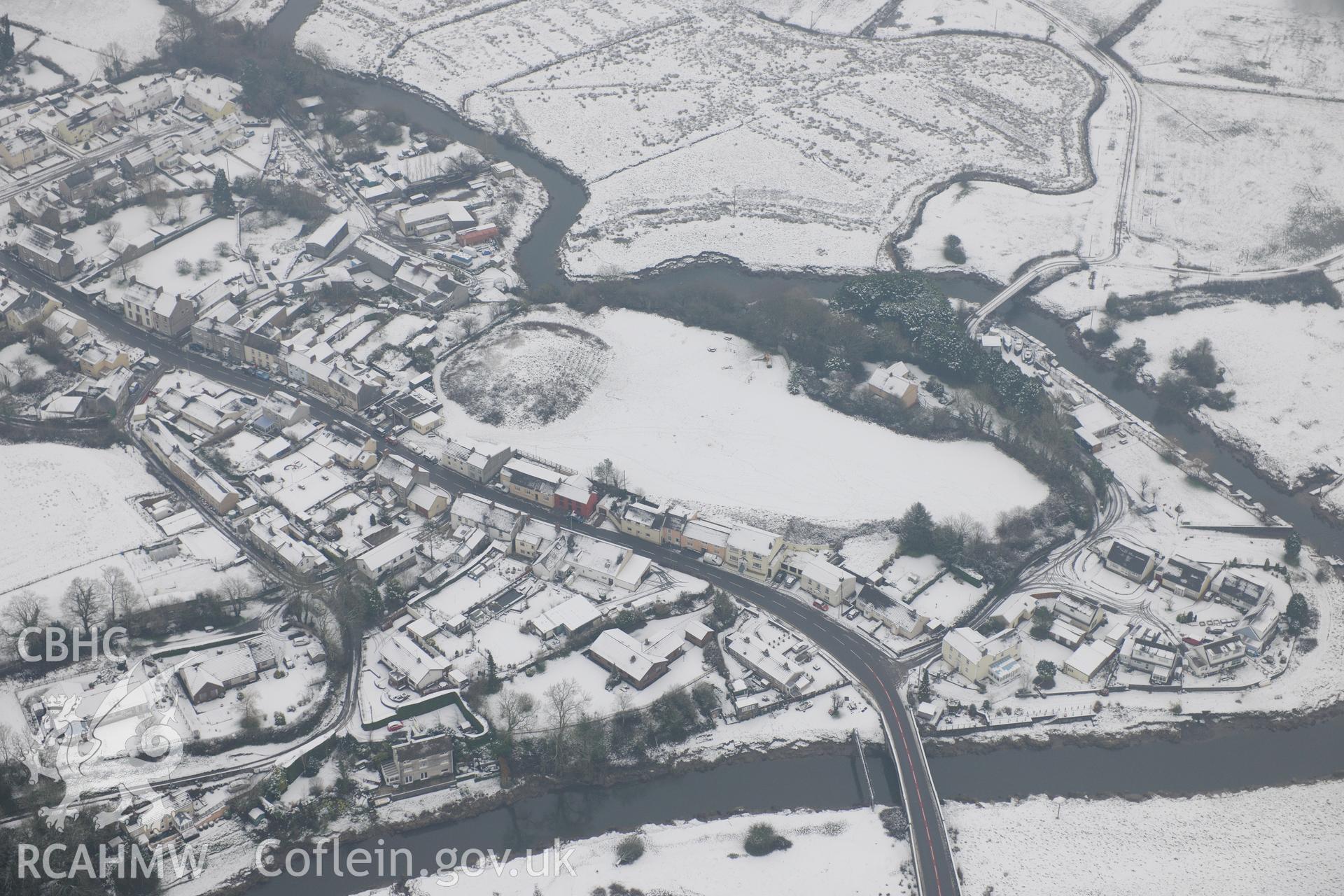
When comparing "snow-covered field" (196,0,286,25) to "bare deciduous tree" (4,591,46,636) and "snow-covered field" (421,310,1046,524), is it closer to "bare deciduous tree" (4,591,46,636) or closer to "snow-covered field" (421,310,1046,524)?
"snow-covered field" (421,310,1046,524)

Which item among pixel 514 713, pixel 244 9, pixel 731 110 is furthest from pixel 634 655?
pixel 244 9

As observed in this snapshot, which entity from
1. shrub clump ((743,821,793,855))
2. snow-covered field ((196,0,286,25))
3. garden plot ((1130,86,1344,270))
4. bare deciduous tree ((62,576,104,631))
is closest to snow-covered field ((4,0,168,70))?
snow-covered field ((196,0,286,25))

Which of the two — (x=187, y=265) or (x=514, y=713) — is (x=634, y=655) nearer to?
(x=514, y=713)

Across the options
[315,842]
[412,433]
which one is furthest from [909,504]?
[315,842]

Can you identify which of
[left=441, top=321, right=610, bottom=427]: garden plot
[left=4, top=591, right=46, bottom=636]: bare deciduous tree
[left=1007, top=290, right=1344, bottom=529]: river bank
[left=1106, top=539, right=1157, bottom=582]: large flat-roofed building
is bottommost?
[left=1106, top=539, right=1157, bottom=582]: large flat-roofed building

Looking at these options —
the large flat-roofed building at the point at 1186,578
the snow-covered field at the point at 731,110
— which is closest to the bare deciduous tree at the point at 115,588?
the snow-covered field at the point at 731,110

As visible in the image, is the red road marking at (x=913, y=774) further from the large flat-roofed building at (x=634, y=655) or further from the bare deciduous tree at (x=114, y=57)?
the bare deciduous tree at (x=114, y=57)

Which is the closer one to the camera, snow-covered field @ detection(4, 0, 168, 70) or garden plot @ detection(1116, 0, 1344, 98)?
snow-covered field @ detection(4, 0, 168, 70)
